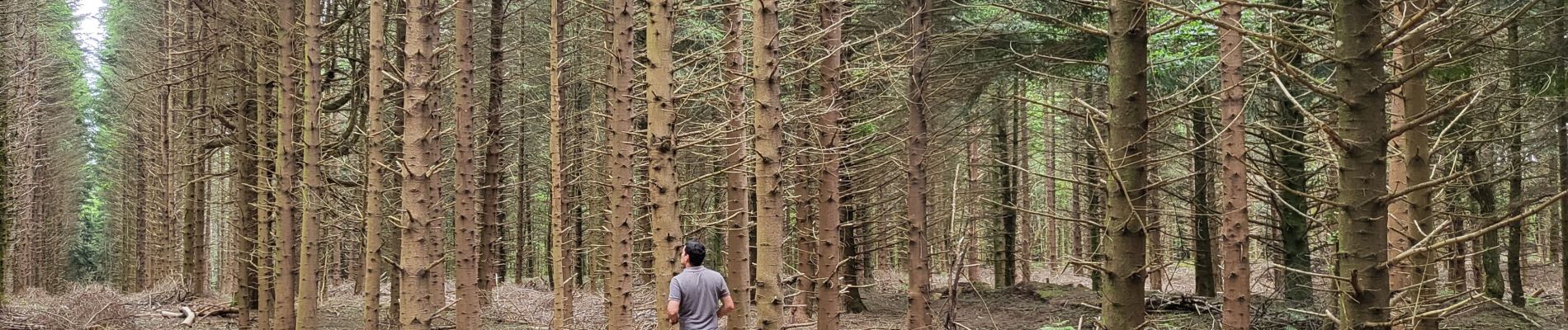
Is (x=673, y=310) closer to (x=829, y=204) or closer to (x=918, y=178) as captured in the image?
Result: (x=829, y=204)

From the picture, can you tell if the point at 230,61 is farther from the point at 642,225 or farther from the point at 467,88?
the point at 642,225

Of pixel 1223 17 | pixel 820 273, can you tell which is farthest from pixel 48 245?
pixel 1223 17

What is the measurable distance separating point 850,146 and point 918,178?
0.84 meters

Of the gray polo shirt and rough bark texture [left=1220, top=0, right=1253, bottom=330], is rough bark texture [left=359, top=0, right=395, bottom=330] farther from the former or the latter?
rough bark texture [left=1220, top=0, right=1253, bottom=330]

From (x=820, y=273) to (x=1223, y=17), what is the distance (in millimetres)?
4727

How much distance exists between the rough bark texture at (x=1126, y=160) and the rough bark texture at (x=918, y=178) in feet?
15.9

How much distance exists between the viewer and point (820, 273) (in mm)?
9945

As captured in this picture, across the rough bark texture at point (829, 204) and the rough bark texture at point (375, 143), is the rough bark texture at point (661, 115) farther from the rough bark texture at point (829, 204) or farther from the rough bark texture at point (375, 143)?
the rough bark texture at point (829, 204)

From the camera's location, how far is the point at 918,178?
9.65 metres

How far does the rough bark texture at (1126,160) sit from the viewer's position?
14.9 ft

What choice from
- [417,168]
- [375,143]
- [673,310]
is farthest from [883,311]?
[417,168]

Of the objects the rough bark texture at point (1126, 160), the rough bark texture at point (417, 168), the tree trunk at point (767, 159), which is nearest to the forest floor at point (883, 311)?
the tree trunk at point (767, 159)

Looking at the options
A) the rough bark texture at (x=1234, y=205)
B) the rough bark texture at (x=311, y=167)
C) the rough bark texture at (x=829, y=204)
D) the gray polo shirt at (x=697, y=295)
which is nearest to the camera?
the gray polo shirt at (x=697, y=295)

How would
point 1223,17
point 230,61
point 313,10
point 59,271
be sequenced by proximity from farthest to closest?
point 59,271
point 230,61
point 313,10
point 1223,17
